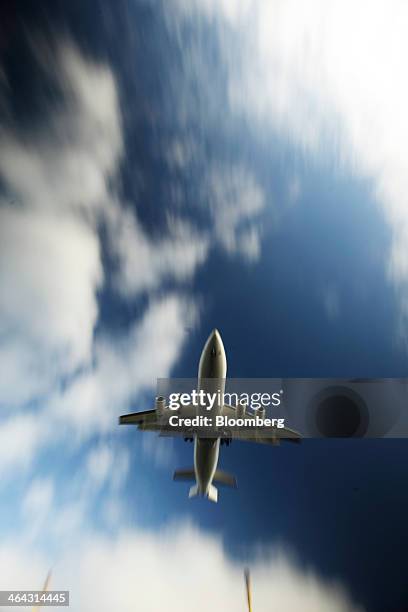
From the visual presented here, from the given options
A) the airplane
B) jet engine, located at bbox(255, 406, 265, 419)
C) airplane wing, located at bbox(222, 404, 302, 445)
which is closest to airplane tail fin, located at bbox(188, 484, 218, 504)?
the airplane

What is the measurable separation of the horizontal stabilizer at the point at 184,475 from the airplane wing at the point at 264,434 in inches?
318

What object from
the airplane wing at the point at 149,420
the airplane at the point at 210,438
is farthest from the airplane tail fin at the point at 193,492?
the airplane wing at the point at 149,420

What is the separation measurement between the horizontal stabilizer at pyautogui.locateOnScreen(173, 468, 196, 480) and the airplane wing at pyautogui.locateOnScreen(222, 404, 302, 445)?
8.08 m

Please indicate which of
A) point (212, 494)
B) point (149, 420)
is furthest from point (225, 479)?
point (149, 420)

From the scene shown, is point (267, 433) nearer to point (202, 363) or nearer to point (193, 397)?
point (193, 397)

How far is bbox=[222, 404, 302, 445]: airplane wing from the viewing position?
33125 millimetres

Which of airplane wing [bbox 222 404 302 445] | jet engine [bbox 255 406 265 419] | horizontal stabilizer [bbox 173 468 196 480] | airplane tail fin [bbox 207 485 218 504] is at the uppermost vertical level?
jet engine [bbox 255 406 265 419]

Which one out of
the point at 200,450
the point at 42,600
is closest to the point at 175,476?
the point at 200,450

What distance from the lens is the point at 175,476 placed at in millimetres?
37188

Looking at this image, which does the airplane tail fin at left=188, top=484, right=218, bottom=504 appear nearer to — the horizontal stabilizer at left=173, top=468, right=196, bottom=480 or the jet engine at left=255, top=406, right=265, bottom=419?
the horizontal stabilizer at left=173, top=468, right=196, bottom=480

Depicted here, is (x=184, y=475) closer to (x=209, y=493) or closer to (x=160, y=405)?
(x=209, y=493)

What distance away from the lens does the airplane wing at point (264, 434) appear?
3312cm

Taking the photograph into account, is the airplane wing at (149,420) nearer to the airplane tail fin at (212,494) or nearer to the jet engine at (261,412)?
the jet engine at (261,412)

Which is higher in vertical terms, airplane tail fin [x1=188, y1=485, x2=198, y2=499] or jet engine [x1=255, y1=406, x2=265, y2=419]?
jet engine [x1=255, y1=406, x2=265, y2=419]
